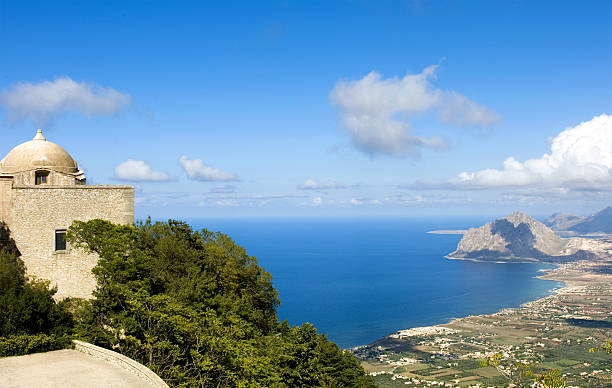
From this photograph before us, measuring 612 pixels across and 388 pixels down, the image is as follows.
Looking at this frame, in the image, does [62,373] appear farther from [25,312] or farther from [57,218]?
[57,218]

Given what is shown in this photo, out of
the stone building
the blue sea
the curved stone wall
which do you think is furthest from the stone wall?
the blue sea

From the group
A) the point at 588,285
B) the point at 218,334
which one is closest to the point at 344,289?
the point at 588,285

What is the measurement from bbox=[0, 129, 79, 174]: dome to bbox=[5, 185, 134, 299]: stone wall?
3.67 m

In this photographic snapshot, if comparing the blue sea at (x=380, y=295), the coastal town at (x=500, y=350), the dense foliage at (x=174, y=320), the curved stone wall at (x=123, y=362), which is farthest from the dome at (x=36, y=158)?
the blue sea at (x=380, y=295)

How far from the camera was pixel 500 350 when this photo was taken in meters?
92.8

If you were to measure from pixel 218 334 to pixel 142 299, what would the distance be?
3.41 m

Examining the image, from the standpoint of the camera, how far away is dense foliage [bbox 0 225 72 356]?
16562mm

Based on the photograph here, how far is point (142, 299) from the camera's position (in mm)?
19109

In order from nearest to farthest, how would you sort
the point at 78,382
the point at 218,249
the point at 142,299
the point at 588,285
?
the point at 78,382, the point at 142,299, the point at 218,249, the point at 588,285

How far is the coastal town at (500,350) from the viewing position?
246ft

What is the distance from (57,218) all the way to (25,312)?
14.0 ft

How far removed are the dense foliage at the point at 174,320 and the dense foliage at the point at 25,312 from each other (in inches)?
37.8

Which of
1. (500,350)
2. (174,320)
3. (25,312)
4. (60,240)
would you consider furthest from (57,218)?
(500,350)

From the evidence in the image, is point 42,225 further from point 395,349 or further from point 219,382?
point 395,349
